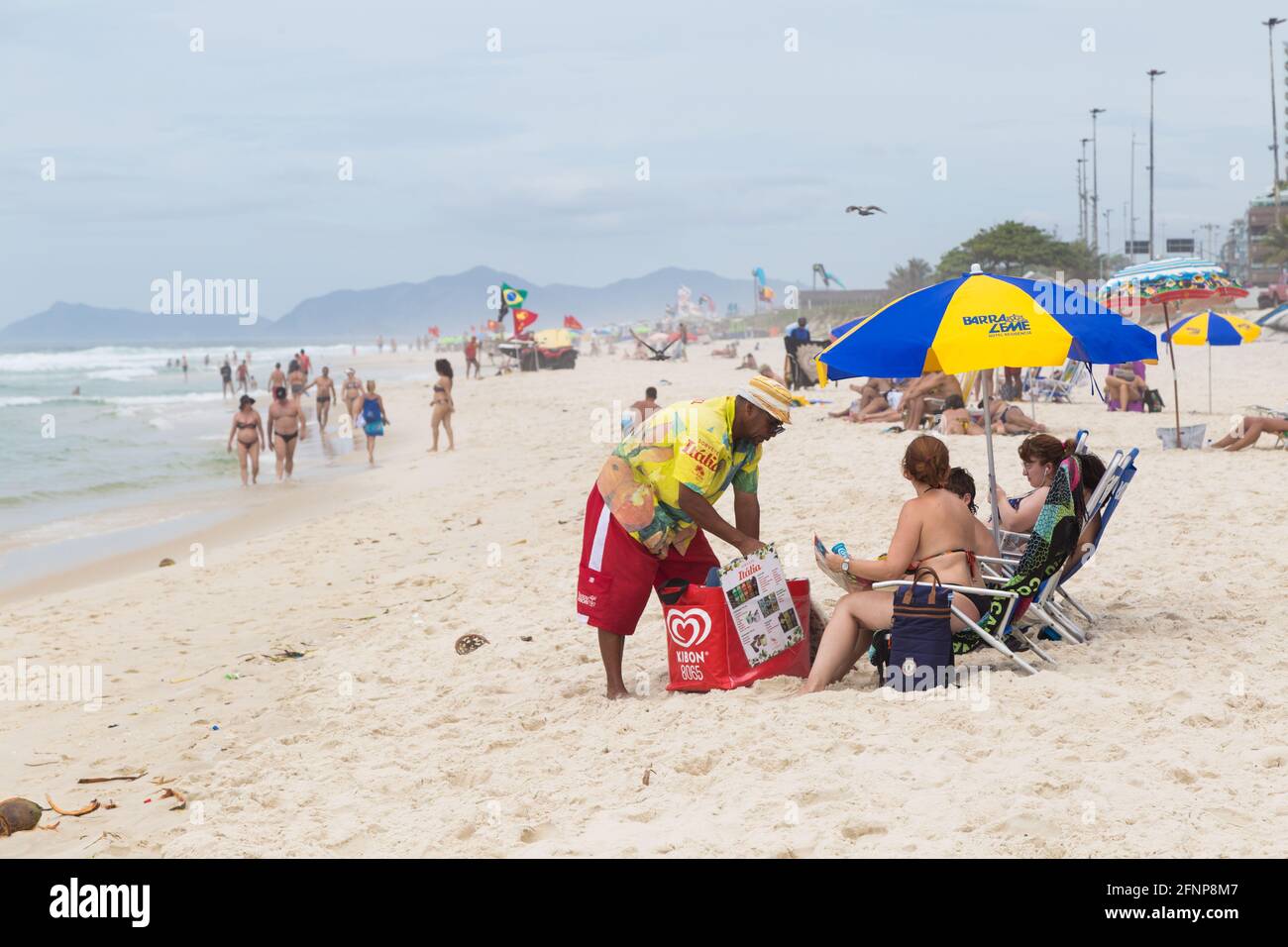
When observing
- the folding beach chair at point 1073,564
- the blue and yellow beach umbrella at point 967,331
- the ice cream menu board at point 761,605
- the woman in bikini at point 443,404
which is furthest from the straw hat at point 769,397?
the woman in bikini at point 443,404

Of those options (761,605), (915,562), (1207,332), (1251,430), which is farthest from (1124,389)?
(761,605)

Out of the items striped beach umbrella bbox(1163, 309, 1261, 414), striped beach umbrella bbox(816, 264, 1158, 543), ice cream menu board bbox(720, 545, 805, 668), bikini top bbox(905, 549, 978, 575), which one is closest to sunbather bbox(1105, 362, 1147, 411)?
striped beach umbrella bbox(1163, 309, 1261, 414)

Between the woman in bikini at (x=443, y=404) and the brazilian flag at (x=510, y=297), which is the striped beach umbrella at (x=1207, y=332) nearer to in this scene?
the woman in bikini at (x=443, y=404)

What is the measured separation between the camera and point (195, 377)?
57.5 m

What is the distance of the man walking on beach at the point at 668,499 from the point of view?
4.42m

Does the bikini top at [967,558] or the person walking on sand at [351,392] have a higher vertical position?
the person walking on sand at [351,392]

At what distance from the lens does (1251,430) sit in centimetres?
1091

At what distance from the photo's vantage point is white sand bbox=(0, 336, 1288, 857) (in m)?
3.40

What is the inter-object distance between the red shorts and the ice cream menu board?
0.30 metres

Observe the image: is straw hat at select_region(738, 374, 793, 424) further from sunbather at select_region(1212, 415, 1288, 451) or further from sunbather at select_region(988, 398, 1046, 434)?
sunbather at select_region(988, 398, 1046, 434)

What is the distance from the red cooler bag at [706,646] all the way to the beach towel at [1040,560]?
2.43 feet

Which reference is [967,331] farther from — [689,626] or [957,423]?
[957,423]
